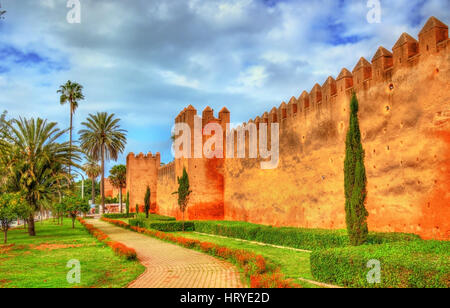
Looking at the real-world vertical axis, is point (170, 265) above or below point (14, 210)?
below

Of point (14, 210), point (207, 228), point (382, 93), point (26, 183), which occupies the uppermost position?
point (382, 93)

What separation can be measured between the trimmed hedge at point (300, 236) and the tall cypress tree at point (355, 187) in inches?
30.9

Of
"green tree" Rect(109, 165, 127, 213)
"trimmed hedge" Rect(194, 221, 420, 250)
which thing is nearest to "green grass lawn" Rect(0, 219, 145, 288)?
"trimmed hedge" Rect(194, 221, 420, 250)

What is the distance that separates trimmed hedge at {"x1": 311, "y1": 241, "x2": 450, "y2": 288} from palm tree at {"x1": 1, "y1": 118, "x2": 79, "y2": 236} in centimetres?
1864

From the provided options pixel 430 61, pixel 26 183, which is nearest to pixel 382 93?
pixel 430 61

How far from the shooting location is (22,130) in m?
21.4

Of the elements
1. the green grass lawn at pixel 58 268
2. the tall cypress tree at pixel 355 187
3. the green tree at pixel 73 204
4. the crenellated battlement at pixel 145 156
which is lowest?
the green grass lawn at pixel 58 268

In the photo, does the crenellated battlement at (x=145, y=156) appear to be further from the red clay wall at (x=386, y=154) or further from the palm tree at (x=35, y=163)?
the red clay wall at (x=386, y=154)

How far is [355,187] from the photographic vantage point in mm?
9664

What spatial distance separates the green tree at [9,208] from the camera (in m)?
16.0

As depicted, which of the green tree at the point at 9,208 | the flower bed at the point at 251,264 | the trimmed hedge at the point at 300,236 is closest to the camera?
the flower bed at the point at 251,264

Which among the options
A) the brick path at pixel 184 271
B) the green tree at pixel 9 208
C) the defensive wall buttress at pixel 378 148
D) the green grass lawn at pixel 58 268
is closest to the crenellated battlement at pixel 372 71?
the defensive wall buttress at pixel 378 148

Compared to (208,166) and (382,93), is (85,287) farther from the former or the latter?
(208,166)

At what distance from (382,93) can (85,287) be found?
35.2 ft
